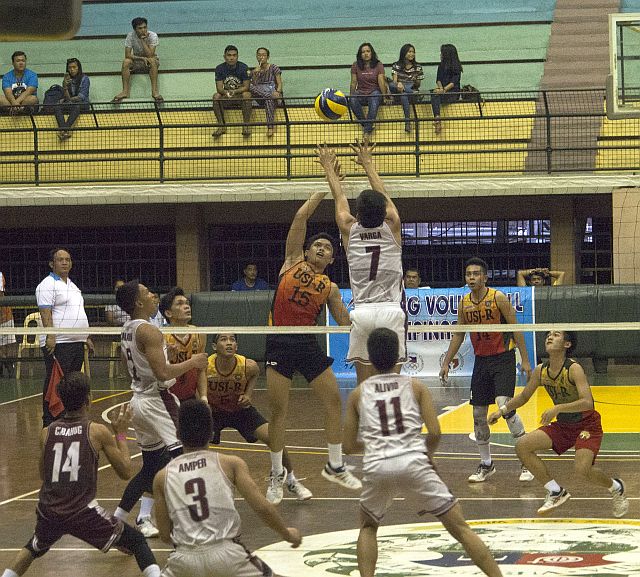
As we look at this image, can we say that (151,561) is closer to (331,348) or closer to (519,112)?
(331,348)

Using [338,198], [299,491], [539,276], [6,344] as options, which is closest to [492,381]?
[299,491]

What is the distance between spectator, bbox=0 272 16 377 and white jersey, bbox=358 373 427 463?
15438 millimetres

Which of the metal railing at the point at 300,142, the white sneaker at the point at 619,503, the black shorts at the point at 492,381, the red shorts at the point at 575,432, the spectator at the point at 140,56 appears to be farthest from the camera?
the spectator at the point at 140,56

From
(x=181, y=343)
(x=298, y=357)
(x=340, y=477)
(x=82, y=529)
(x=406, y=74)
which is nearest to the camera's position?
(x=82, y=529)

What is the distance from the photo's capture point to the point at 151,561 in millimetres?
7164

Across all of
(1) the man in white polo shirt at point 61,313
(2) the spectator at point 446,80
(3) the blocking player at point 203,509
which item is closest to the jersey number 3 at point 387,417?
(3) the blocking player at point 203,509

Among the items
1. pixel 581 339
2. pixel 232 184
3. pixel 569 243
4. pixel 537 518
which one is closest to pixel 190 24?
pixel 232 184

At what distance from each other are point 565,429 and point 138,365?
333 cm

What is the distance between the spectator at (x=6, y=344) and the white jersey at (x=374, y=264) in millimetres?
13299

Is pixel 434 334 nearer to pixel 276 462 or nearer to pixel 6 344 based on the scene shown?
pixel 6 344

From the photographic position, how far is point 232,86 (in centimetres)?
2542

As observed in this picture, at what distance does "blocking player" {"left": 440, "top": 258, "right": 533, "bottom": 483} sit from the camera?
432 inches

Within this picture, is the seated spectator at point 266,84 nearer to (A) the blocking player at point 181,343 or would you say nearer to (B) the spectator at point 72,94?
(B) the spectator at point 72,94

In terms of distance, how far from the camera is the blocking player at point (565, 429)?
9.12 metres
